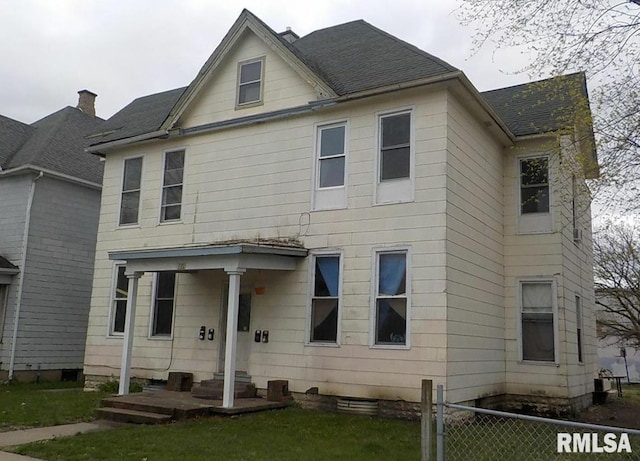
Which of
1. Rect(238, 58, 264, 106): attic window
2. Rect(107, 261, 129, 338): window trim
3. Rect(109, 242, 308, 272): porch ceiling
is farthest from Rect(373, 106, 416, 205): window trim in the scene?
Rect(107, 261, 129, 338): window trim

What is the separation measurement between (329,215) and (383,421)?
4.15 meters

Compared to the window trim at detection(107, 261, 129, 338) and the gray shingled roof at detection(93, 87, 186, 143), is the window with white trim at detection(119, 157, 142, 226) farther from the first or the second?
the window trim at detection(107, 261, 129, 338)

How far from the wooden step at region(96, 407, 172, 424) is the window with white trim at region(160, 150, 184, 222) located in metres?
5.21

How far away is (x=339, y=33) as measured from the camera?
16.0 meters

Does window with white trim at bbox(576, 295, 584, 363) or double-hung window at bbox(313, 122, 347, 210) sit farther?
window with white trim at bbox(576, 295, 584, 363)

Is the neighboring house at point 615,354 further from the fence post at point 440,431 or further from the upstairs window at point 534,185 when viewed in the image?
the fence post at point 440,431

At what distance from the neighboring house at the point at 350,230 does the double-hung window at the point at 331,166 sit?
0.10ft

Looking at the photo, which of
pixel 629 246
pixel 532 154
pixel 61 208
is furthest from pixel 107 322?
pixel 629 246

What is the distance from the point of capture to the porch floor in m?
10.5

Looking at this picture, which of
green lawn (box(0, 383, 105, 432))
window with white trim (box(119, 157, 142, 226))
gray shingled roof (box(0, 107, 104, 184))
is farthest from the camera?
gray shingled roof (box(0, 107, 104, 184))

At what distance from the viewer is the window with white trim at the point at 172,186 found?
14.8 m

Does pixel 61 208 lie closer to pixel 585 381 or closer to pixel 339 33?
pixel 339 33

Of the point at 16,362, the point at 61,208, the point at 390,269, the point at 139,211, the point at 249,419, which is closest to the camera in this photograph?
the point at 249,419

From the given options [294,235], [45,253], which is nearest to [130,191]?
[45,253]
